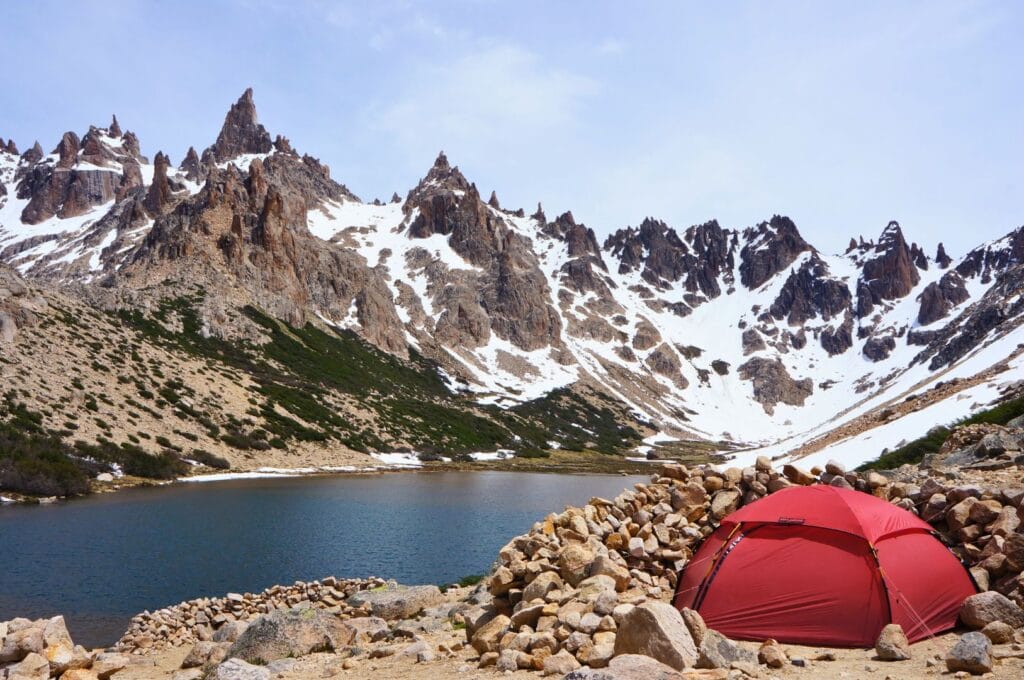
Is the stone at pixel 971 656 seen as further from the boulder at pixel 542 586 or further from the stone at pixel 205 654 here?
the stone at pixel 205 654

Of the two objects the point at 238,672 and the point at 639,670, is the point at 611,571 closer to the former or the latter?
the point at 639,670

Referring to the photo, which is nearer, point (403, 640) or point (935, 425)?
point (403, 640)

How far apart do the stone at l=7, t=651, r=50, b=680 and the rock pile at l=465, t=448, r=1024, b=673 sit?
8898mm

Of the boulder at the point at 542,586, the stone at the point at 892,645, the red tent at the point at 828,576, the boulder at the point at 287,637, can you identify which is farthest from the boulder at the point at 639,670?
the boulder at the point at 287,637

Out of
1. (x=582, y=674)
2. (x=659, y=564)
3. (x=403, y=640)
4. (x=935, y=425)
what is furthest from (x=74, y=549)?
(x=935, y=425)

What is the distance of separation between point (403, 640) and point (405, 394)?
447 feet

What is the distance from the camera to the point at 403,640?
14.1 m

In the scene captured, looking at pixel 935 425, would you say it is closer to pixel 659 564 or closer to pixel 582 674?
pixel 659 564

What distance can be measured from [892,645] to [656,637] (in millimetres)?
3523

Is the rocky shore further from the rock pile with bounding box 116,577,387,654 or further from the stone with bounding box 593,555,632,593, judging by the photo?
the rock pile with bounding box 116,577,387,654

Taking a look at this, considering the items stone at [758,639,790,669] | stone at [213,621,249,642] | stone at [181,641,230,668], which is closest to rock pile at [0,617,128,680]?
stone at [181,641,230,668]

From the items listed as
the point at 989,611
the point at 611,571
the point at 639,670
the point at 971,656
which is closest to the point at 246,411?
the point at 611,571

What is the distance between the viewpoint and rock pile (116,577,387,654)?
1942 cm

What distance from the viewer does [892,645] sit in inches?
356
